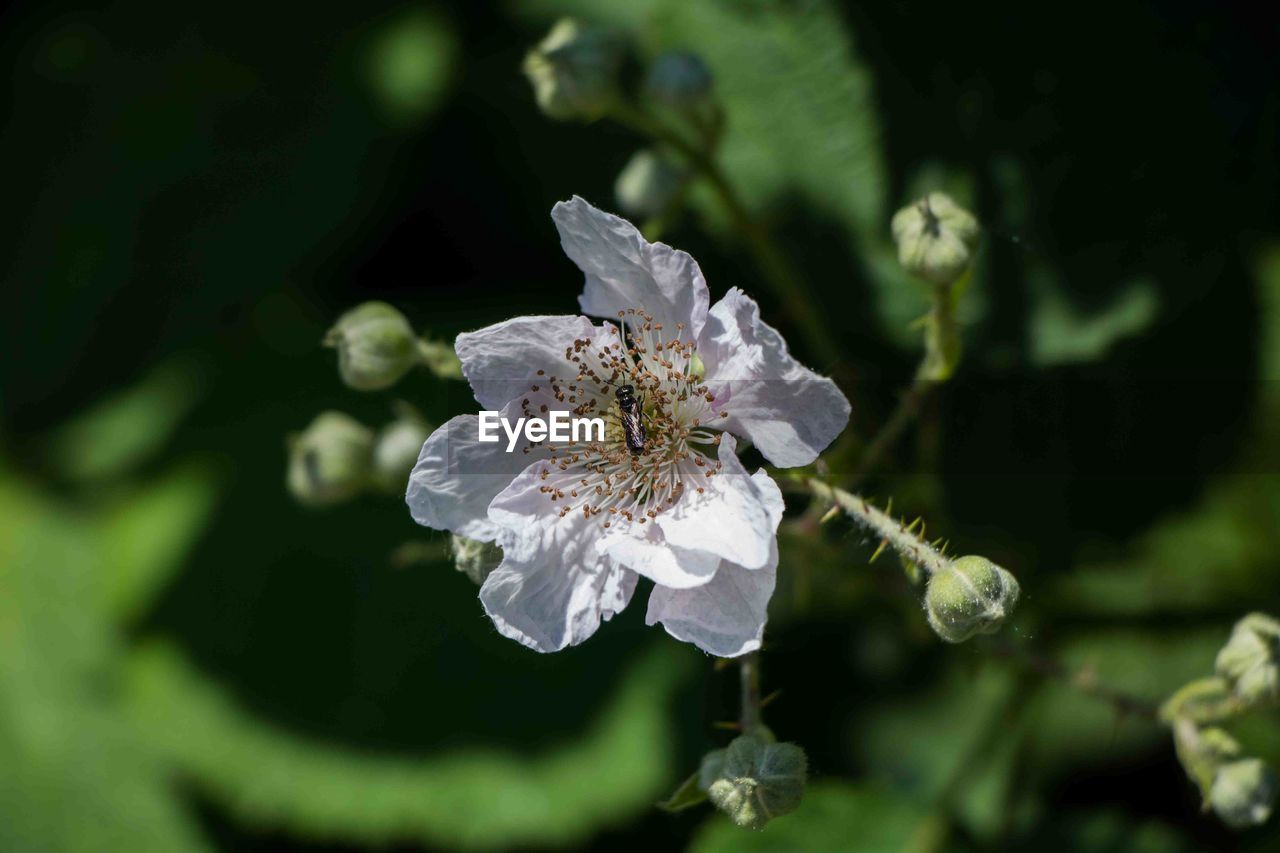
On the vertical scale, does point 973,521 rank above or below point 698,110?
below

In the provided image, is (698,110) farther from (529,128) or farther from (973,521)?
(973,521)

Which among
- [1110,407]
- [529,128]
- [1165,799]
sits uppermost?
[529,128]

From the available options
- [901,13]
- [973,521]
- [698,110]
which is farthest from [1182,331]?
[698,110]

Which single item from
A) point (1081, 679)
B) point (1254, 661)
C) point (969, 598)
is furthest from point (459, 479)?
point (1254, 661)

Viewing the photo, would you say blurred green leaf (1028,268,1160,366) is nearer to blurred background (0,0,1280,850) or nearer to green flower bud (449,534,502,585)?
blurred background (0,0,1280,850)

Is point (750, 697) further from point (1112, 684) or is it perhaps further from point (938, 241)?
point (1112, 684)

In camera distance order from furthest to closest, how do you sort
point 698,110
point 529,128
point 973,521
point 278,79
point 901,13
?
point 278,79 < point 529,128 < point 973,521 < point 901,13 < point 698,110

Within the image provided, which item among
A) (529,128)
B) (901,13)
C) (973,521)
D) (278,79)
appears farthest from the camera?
(278,79)
